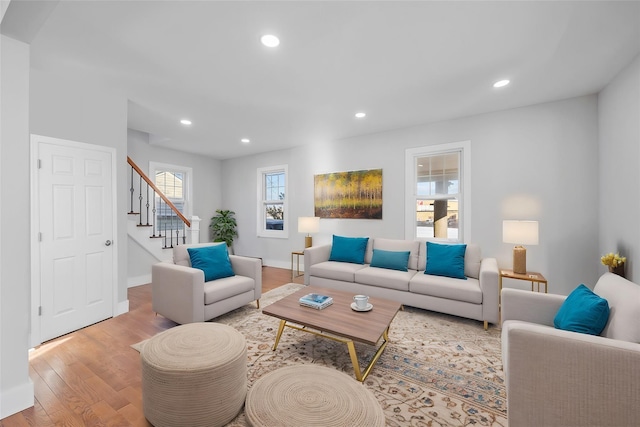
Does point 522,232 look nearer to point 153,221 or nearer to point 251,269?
point 251,269

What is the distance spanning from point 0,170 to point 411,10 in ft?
9.54

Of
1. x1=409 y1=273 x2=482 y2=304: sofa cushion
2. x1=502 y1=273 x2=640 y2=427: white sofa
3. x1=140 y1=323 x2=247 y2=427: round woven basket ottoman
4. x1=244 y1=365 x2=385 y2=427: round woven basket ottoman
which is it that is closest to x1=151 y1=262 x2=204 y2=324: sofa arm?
x1=140 y1=323 x2=247 y2=427: round woven basket ottoman

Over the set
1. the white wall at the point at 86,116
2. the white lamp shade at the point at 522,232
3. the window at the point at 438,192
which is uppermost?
the white wall at the point at 86,116

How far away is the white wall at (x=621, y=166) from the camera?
2.36 meters

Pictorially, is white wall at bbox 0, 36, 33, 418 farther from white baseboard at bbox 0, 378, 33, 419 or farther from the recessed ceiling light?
the recessed ceiling light

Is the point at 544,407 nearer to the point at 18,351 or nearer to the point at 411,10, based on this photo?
the point at 411,10

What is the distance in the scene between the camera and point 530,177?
3.46 meters

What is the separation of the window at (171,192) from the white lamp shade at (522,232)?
5.57 meters

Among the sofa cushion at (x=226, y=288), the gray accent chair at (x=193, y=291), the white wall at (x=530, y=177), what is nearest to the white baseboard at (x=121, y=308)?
the gray accent chair at (x=193, y=291)

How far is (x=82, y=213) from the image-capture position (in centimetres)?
287

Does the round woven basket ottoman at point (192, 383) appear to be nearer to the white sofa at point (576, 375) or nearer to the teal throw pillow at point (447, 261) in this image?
the white sofa at point (576, 375)

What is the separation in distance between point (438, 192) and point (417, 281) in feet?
5.51

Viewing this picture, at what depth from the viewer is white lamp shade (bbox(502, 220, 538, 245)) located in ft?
9.87

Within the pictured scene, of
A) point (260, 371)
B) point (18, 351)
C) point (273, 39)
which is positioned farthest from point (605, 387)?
point (18, 351)
